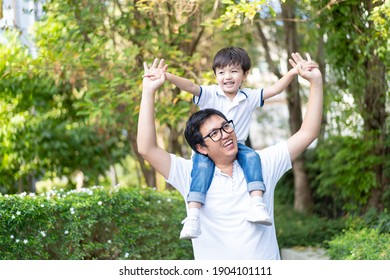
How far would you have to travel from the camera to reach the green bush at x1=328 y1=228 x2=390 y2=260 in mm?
4869

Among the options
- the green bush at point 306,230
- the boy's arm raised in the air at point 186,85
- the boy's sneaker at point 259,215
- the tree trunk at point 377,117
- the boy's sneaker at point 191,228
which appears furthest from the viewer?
the green bush at point 306,230

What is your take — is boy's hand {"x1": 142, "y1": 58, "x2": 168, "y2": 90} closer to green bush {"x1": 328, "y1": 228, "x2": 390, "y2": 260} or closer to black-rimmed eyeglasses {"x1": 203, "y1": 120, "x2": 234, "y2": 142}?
black-rimmed eyeglasses {"x1": 203, "y1": 120, "x2": 234, "y2": 142}

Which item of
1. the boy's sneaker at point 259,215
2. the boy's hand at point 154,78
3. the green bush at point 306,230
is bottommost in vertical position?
the green bush at point 306,230

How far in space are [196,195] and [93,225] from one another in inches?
108

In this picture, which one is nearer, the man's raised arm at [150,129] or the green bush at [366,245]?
the man's raised arm at [150,129]

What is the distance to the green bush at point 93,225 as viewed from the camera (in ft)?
16.3

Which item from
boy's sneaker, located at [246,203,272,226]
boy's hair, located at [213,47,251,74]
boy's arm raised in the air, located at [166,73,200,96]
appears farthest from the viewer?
boy's hair, located at [213,47,251,74]

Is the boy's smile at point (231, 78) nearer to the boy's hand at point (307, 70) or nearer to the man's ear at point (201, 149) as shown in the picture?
the boy's hand at point (307, 70)

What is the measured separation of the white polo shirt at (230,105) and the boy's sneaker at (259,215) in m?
0.73

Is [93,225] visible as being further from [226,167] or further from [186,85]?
[226,167]

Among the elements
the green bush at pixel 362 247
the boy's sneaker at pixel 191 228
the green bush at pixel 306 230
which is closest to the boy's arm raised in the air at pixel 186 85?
the boy's sneaker at pixel 191 228

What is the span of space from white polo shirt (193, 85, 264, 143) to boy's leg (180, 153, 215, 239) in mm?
589

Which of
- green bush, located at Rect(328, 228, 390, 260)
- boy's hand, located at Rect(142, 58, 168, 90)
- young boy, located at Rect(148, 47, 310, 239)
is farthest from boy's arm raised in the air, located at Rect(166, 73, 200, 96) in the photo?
green bush, located at Rect(328, 228, 390, 260)
